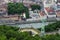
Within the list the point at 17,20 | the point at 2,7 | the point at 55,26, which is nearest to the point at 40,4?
the point at 2,7

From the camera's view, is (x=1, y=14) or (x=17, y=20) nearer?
(x=17, y=20)

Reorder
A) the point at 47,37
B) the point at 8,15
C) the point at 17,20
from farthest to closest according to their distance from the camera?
the point at 8,15 → the point at 17,20 → the point at 47,37

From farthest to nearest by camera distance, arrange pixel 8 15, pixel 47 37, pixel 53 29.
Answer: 1. pixel 8 15
2. pixel 53 29
3. pixel 47 37

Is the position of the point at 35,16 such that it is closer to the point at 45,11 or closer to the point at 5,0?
the point at 45,11

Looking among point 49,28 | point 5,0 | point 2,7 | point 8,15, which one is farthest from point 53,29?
point 5,0

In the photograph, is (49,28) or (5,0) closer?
(49,28)

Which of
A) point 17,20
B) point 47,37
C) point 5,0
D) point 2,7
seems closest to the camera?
point 47,37

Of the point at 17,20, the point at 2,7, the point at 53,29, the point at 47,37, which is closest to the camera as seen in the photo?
the point at 47,37

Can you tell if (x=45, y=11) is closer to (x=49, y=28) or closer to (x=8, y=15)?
(x=8, y=15)
